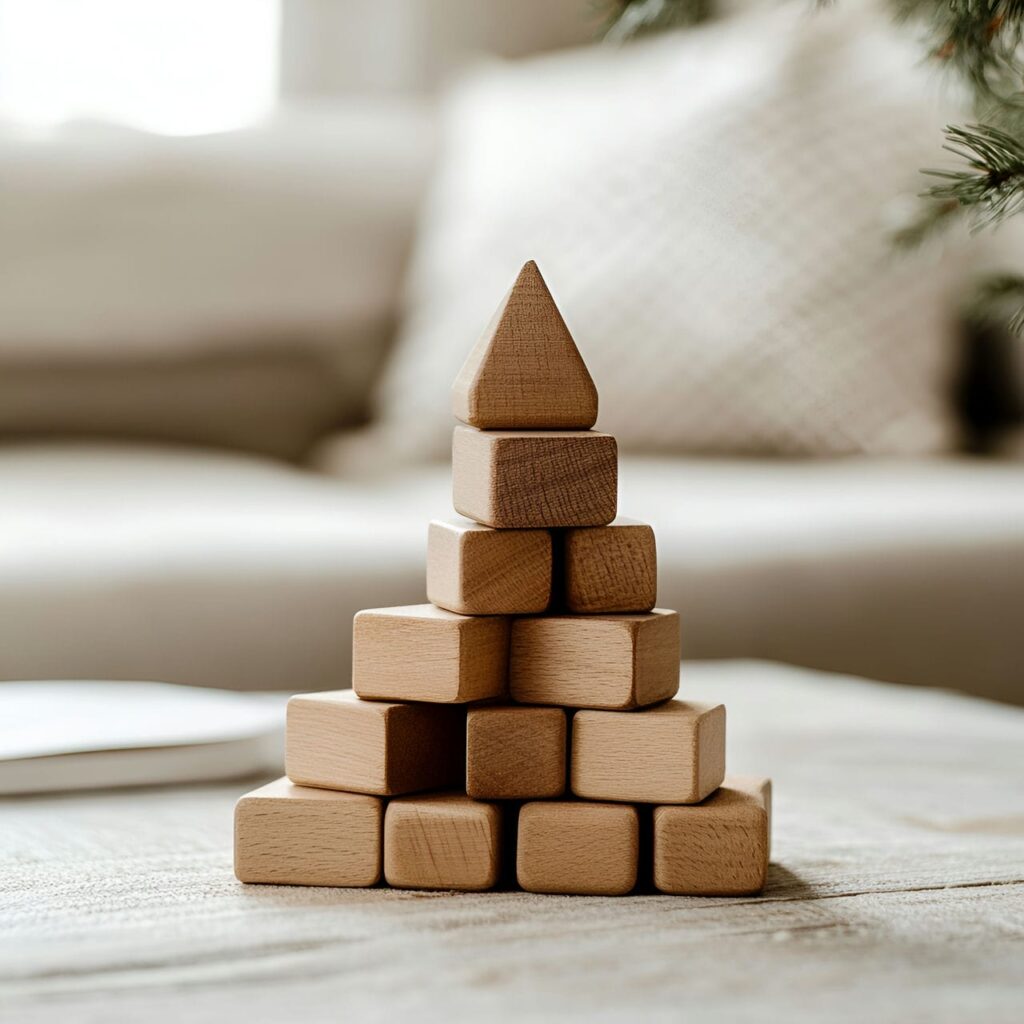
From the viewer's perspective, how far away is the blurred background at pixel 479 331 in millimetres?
1303

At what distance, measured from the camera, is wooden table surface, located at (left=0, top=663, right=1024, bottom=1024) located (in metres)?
0.48

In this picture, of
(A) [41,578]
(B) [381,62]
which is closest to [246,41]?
(B) [381,62]

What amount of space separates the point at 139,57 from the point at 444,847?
2.37m

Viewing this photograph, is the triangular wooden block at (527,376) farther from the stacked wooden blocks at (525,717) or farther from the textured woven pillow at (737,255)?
the textured woven pillow at (737,255)

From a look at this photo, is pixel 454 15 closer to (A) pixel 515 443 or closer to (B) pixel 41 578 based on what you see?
(B) pixel 41 578

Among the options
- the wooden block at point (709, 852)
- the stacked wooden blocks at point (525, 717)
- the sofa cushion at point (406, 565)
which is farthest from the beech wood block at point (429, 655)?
the sofa cushion at point (406, 565)

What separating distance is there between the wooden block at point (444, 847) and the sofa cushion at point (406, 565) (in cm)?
67

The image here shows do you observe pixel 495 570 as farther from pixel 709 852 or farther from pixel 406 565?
pixel 406 565

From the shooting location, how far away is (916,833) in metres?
0.75

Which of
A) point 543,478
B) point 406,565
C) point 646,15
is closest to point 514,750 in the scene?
point 543,478

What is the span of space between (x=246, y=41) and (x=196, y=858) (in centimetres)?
233

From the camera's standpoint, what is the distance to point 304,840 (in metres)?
0.64

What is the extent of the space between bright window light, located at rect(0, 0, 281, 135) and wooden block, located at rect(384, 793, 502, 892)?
2189mm

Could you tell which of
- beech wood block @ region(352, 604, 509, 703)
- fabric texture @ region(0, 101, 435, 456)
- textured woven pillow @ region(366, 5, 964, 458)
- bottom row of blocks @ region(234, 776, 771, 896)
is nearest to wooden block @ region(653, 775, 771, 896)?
bottom row of blocks @ region(234, 776, 771, 896)
